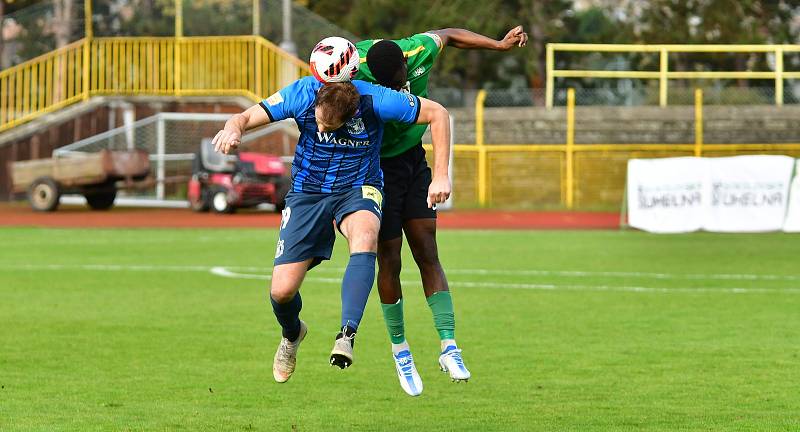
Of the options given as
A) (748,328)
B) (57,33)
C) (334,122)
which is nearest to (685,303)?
(748,328)

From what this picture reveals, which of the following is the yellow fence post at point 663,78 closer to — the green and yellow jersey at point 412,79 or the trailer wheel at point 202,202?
the trailer wheel at point 202,202

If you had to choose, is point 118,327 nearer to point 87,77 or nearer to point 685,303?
point 685,303

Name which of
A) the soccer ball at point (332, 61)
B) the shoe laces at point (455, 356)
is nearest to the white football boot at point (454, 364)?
the shoe laces at point (455, 356)

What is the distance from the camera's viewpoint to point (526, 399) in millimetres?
9828

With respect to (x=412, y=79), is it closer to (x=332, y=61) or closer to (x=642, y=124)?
(x=332, y=61)

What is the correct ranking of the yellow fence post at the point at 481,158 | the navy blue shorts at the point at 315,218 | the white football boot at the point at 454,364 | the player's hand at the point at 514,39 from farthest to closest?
the yellow fence post at the point at 481,158 < the player's hand at the point at 514,39 < the white football boot at the point at 454,364 < the navy blue shorts at the point at 315,218

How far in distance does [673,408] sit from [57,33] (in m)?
32.1

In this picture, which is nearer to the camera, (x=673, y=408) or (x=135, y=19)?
(x=673, y=408)

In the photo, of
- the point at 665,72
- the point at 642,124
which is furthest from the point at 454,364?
the point at 642,124

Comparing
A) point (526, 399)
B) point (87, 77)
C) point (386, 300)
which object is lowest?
point (526, 399)

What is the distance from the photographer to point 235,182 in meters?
32.5

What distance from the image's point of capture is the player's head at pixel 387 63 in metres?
9.21

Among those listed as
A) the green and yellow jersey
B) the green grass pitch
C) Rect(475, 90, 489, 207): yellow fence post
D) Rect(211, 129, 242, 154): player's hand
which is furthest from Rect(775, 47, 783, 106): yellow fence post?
Rect(211, 129, 242, 154): player's hand

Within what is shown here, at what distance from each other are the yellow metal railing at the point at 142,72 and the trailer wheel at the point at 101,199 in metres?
3.20
